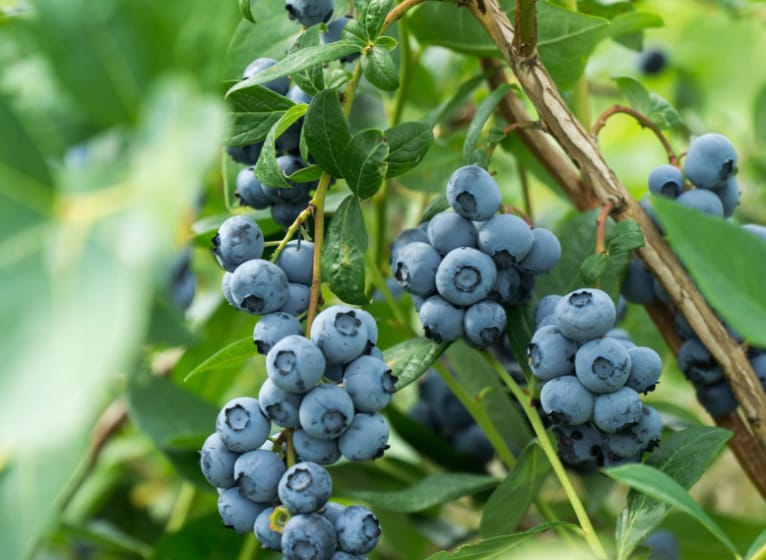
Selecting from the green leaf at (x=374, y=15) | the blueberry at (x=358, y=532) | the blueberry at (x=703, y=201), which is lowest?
the blueberry at (x=358, y=532)

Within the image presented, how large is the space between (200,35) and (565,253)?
62 centimetres

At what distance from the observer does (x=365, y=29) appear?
30.3 inches

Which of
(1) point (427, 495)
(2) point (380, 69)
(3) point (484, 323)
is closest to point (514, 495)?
(1) point (427, 495)

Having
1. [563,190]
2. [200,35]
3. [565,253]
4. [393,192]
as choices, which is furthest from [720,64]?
[200,35]

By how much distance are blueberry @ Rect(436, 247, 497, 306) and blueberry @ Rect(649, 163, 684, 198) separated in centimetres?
24

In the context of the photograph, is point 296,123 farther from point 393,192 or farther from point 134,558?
point 134,558

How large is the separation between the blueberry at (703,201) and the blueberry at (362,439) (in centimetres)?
39

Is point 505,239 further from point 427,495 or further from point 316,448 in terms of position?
point 427,495

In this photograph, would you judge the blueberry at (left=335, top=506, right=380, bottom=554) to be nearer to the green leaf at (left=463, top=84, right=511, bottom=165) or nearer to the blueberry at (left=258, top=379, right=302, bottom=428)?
the blueberry at (left=258, top=379, right=302, bottom=428)

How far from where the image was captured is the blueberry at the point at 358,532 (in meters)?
0.70

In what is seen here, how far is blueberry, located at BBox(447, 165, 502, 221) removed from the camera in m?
0.80

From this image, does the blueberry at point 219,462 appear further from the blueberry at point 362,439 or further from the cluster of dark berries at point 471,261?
the cluster of dark berries at point 471,261

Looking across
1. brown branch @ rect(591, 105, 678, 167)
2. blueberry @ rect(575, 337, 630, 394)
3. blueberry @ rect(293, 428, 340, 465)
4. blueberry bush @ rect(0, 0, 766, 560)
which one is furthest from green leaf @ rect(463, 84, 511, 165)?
blueberry @ rect(293, 428, 340, 465)

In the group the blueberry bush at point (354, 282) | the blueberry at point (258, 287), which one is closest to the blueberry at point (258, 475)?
the blueberry bush at point (354, 282)
